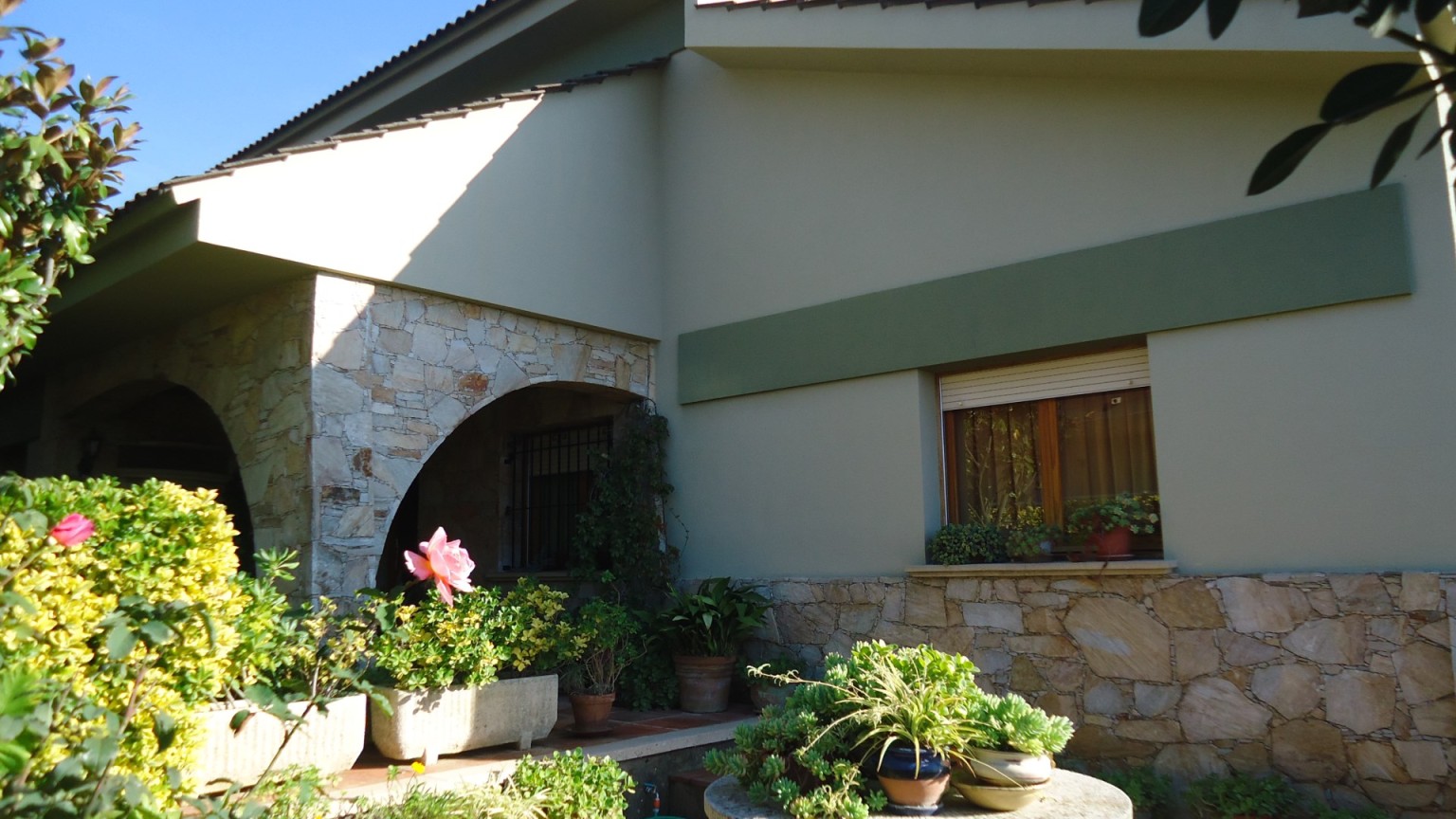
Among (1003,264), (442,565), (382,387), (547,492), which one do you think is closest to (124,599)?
(442,565)

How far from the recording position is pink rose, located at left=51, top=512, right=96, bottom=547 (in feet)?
9.32

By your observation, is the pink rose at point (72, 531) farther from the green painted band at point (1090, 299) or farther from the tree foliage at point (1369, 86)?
the green painted band at point (1090, 299)

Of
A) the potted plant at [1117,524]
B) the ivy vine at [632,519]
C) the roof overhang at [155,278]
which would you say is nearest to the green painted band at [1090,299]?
the ivy vine at [632,519]

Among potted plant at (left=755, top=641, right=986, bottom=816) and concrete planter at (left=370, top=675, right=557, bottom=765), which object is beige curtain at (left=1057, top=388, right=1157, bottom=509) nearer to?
potted plant at (left=755, top=641, right=986, bottom=816)

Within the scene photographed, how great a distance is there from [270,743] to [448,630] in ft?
3.25

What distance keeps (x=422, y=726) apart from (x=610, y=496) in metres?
3.11

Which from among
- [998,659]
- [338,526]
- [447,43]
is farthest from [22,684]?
[447,43]

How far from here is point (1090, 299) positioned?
20.2 ft

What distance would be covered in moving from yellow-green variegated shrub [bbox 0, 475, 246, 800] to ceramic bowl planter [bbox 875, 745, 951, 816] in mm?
2051

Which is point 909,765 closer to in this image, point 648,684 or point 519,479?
point 648,684

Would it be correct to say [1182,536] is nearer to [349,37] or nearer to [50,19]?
[50,19]

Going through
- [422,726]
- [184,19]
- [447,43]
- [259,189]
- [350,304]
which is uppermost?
[447,43]

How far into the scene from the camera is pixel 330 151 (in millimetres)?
6359

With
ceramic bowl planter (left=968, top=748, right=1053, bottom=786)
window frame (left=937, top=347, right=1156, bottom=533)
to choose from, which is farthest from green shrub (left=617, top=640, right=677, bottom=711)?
ceramic bowl planter (left=968, top=748, right=1053, bottom=786)
